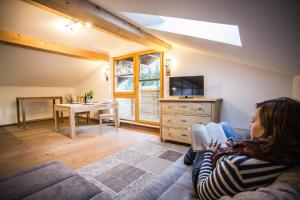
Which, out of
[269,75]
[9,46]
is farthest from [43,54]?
[269,75]

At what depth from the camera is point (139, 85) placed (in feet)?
13.9

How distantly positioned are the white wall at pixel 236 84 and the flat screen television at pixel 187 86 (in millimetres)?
222

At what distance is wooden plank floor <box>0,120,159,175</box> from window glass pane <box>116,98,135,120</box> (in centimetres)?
83

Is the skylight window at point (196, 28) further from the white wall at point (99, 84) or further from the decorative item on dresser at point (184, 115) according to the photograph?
the white wall at point (99, 84)

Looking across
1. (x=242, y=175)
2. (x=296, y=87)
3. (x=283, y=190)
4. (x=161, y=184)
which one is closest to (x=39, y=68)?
(x=161, y=184)

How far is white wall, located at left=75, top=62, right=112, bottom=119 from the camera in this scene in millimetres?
4980

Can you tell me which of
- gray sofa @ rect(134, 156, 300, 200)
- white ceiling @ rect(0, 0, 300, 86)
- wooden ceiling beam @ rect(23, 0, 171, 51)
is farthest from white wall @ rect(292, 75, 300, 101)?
wooden ceiling beam @ rect(23, 0, 171, 51)

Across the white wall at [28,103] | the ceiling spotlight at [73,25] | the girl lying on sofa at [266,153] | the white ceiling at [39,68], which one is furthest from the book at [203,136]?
the white wall at [28,103]

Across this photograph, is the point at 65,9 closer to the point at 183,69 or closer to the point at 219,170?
the point at 219,170

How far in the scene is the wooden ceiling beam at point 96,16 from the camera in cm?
164

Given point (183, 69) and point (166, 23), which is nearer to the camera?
point (166, 23)

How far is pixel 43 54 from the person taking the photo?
3.98 meters

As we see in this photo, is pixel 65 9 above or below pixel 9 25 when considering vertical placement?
below

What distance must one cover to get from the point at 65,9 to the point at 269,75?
3248 millimetres
